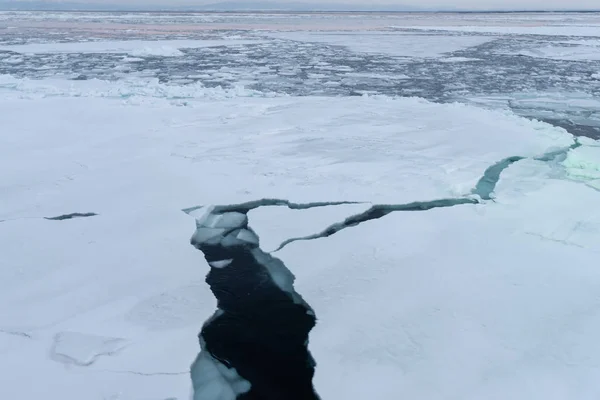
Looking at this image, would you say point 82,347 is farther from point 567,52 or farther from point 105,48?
point 567,52

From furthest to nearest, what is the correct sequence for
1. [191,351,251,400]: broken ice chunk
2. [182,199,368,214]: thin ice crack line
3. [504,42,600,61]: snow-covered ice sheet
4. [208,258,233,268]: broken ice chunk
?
[504,42,600,61]: snow-covered ice sheet < [182,199,368,214]: thin ice crack line < [208,258,233,268]: broken ice chunk < [191,351,251,400]: broken ice chunk

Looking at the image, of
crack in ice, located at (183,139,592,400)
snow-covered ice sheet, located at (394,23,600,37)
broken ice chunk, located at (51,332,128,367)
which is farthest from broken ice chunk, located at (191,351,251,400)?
snow-covered ice sheet, located at (394,23,600,37)

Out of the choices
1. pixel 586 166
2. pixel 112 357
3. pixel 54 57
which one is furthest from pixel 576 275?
pixel 54 57

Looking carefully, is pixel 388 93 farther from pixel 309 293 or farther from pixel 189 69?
pixel 309 293

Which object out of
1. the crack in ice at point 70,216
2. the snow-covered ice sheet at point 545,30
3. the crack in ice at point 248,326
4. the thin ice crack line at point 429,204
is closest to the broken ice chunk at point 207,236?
the crack in ice at point 248,326

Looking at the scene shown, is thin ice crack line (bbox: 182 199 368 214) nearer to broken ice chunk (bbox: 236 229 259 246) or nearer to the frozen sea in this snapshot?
the frozen sea

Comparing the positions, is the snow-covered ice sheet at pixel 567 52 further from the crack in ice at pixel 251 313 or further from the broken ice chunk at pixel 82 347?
the broken ice chunk at pixel 82 347

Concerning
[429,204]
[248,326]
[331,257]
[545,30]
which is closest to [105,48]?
[429,204]
